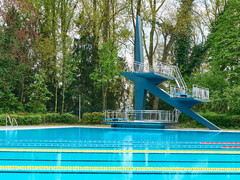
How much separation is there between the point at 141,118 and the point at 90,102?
8.78m

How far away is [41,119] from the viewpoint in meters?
23.6

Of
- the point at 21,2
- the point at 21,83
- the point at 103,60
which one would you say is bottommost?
the point at 21,83

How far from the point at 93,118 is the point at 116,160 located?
1710 centimetres

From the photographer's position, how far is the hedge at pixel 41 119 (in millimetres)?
21812

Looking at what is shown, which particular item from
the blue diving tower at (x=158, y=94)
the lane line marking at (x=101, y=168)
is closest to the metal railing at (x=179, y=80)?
the blue diving tower at (x=158, y=94)

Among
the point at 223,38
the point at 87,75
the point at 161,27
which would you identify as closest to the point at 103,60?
the point at 87,75

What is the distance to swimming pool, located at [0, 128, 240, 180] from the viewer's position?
6.37 metres

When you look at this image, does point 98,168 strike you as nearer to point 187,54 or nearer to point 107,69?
point 107,69

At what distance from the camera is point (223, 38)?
23.9 meters

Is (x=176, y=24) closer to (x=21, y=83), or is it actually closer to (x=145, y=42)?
(x=145, y=42)

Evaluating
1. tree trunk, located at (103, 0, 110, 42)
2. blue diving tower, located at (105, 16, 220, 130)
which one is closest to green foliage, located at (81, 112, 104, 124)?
blue diving tower, located at (105, 16, 220, 130)

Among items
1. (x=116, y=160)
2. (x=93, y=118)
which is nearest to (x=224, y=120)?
(x=93, y=118)

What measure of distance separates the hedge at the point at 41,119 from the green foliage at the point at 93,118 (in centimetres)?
94

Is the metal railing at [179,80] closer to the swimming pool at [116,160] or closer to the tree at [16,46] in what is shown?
the swimming pool at [116,160]
